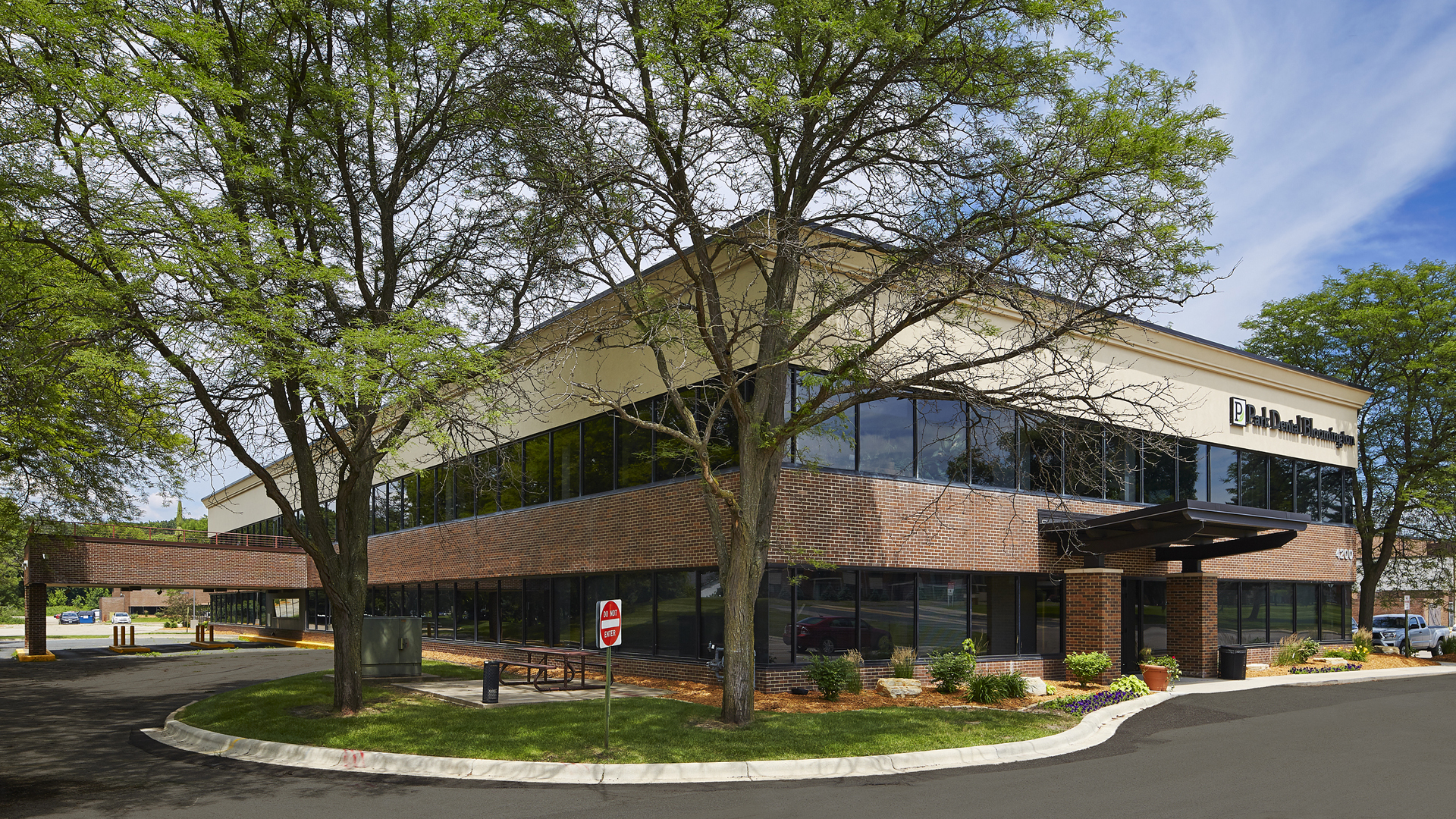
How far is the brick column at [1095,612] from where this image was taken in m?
21.5

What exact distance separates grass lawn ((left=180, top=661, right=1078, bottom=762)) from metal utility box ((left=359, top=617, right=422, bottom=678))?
4.04m

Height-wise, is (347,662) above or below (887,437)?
below

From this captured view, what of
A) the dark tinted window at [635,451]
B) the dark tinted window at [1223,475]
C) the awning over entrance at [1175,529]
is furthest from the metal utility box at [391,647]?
the dark tinted window at [1223,475]

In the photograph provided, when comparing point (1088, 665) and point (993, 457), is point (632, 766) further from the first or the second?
point (993, 457)

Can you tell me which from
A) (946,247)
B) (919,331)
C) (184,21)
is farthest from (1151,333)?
(184,21)

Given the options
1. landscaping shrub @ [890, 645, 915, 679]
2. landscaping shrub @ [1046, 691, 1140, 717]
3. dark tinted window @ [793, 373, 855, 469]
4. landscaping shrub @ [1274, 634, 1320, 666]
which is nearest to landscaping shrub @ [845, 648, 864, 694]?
landscaping shrub @ [890, 645, 915, 679]

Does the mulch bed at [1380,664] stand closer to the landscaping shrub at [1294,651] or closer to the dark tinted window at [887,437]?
the landscaping shrub at [1294,651]

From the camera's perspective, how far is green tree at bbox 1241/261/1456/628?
34500mm

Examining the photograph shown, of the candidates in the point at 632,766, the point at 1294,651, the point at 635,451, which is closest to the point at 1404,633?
the point at 1294,651

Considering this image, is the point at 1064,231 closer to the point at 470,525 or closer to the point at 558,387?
the point at 558,387

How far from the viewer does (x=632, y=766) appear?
12.4 meters

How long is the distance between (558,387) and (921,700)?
12735 mm

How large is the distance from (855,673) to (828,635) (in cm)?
106

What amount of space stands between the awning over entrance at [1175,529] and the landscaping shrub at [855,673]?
17.3 ft
